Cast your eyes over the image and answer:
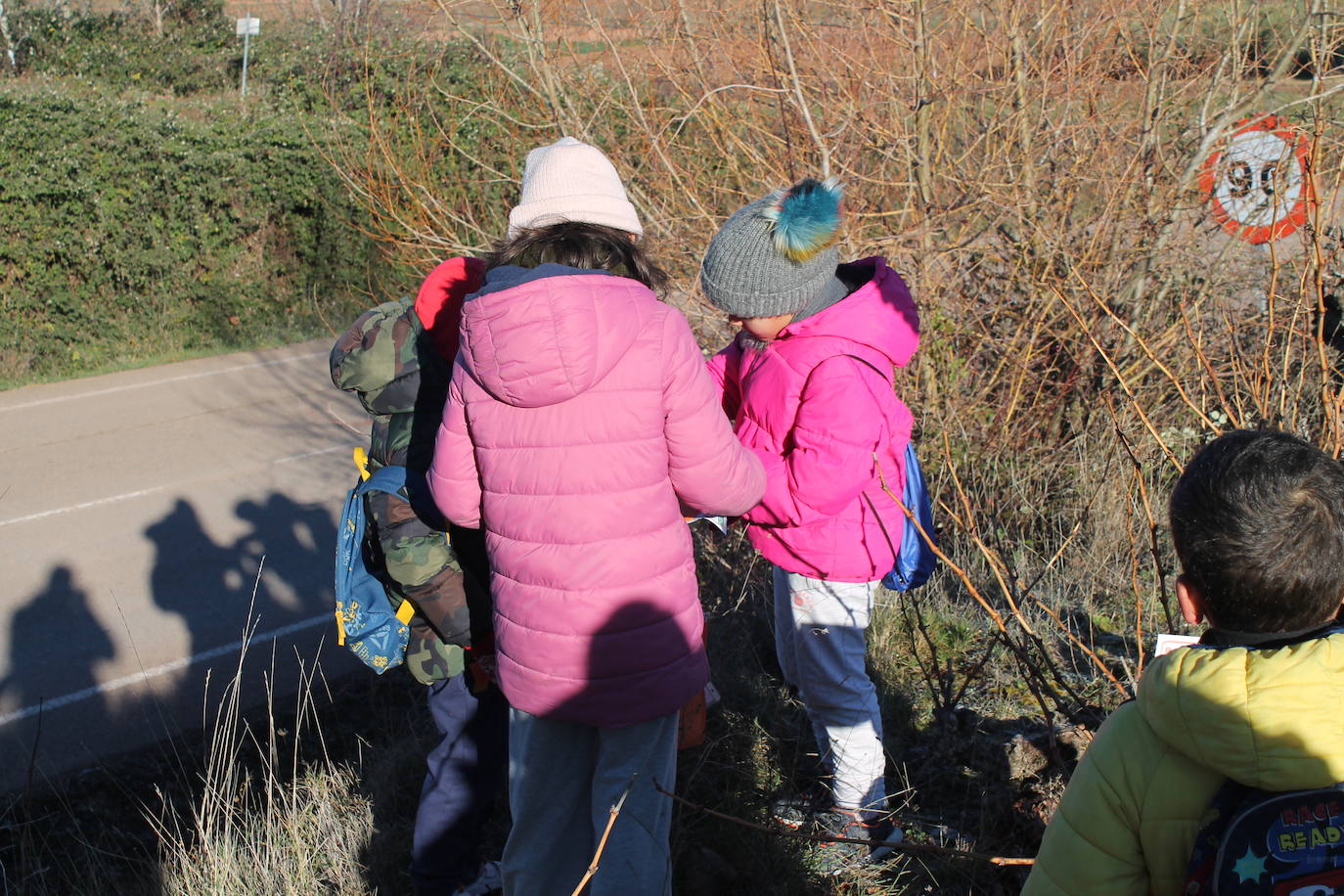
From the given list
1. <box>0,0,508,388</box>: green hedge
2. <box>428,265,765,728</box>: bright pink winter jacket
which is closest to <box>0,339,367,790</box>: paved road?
<box>0,0,508,388</box>: green hedge

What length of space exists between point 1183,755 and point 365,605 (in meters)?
1.75

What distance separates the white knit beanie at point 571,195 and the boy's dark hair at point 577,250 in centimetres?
4

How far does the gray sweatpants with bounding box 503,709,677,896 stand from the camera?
7.25 feet

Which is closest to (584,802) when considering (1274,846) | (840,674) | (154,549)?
(840,674)

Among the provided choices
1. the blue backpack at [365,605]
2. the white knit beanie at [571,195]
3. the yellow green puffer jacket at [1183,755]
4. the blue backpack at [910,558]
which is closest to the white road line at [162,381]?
the blue backpack at [365,605]

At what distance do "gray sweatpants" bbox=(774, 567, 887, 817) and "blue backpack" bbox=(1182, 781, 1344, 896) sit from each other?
1371mm

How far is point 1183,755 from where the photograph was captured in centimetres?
137

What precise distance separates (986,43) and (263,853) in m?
4.49

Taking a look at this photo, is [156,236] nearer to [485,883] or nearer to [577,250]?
[485,883]

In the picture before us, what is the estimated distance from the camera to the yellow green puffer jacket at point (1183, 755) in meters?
1.28

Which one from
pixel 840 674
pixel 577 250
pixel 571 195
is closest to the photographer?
pixel 577 250

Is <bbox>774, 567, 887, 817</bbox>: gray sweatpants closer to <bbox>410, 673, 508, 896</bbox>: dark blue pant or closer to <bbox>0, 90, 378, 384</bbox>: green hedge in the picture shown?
<bbox>410, 673, 508, 896</bbox>: dark blue pant

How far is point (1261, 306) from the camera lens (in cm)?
523

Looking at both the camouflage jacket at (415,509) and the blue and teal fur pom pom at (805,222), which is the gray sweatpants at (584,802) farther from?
the blue and teal fur pom pom at (805,222)
